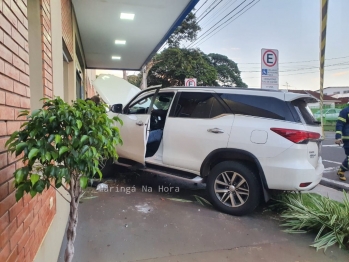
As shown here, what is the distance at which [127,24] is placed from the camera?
7.26 meters

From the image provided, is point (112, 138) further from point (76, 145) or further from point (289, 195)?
point (289, 195)

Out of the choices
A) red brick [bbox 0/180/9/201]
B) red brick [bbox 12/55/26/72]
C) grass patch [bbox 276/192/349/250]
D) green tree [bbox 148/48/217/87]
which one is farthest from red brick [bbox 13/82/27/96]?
green tree [bbox 148/48/217/87]

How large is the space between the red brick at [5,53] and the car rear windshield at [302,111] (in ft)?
11.8

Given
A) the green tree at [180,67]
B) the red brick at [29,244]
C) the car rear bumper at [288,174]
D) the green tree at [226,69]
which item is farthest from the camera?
the green tree at [226,69]

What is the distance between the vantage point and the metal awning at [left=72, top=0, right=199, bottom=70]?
5.98 meters

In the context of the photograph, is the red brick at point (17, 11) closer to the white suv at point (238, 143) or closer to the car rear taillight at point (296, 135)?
the white suv at point (238, 143)

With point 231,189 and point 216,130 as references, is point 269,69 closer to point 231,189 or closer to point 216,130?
point 216,130

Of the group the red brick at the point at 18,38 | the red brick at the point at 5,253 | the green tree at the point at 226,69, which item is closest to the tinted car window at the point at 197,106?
the red brick at the point at 18,38

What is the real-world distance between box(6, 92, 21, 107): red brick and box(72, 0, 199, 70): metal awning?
15.3 ft

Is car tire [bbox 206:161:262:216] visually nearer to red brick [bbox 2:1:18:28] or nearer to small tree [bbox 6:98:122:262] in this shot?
small tree [bbox 6:98:122:262]

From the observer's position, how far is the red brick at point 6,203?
4.90 ft

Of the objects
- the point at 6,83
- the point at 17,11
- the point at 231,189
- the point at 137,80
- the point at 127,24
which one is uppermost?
the point at 137,80

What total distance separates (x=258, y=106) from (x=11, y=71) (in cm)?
340

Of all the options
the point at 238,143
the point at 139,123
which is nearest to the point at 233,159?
the point at 238,143
